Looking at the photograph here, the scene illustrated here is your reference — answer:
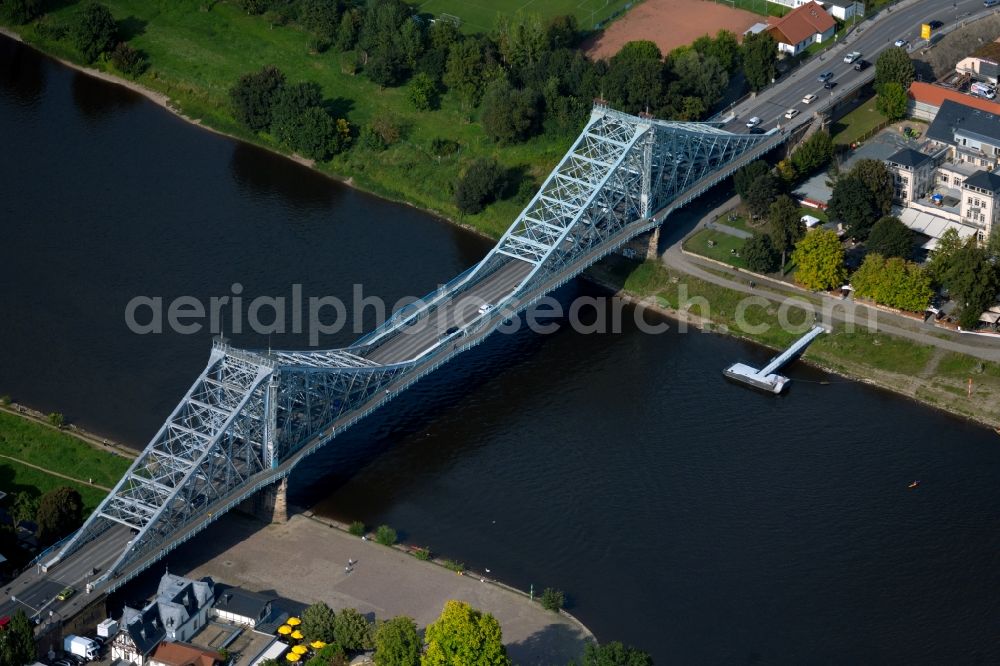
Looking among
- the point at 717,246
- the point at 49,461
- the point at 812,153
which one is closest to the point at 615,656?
the point at 49,461

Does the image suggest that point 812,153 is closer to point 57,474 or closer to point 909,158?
point 909,158

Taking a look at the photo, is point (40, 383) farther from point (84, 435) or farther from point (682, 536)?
point (682, 536)

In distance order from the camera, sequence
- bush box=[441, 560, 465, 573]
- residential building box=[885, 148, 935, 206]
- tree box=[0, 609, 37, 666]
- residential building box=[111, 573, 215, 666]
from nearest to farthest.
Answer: tree box=[0, 609, 37, 666]
residential building box=[111, 573, 215, 666]
bush box=[441, 560, 465, 573]
residential building box=[885, 148, 935, 206]

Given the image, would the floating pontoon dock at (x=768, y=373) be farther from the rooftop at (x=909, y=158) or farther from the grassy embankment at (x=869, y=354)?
the rooftop at (x=909, y=158)

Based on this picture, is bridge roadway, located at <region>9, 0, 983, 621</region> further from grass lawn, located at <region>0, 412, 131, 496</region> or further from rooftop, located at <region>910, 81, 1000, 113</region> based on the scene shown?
grass lawn, located at <region>0, 412, 131, 496</region>

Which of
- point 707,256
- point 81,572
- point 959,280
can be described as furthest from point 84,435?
point 959,280

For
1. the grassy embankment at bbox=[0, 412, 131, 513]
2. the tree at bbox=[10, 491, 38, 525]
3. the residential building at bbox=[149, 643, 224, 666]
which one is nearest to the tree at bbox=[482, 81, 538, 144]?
the grassy embankment at bbox=[0, 412, 131, 513]

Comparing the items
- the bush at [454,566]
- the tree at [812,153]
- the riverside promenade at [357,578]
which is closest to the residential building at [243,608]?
the riverside promenade at [357,578]
